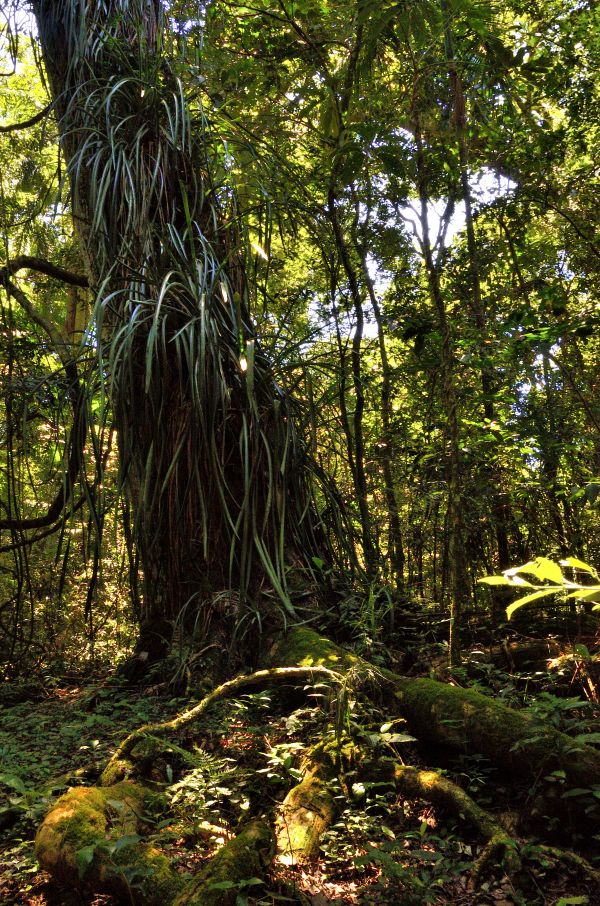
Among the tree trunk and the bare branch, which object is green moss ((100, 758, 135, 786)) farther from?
the bare branch

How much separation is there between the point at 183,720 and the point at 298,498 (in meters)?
1.22

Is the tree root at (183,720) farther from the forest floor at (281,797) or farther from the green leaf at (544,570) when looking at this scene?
the green leaf at (544,570)

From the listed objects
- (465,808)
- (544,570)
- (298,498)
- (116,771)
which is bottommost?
(465,808)

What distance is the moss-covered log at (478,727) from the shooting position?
1571 mm

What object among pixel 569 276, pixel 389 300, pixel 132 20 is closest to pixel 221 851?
pixel 389 300

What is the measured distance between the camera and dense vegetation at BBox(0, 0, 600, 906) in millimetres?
1545

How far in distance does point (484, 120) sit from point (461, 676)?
3420 millimetres

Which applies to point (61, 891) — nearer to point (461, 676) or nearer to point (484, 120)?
point (461, 676)

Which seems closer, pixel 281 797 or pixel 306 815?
pixel 306 815

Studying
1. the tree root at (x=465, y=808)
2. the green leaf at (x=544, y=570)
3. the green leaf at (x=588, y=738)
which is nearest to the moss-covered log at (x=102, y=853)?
the tree root at (x=465, y=808)

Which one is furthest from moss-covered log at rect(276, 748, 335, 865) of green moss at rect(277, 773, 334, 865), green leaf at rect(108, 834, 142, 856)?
green leaf at rect(108, 834, 142, 856)

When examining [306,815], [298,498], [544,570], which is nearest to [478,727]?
[306,815]

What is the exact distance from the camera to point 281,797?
174 centimetres

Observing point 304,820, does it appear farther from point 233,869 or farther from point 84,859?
point 84,859
